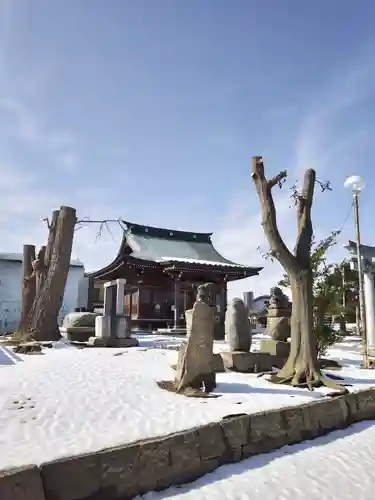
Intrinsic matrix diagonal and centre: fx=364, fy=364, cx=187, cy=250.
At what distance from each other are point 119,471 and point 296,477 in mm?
1835

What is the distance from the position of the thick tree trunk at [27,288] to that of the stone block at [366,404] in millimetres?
12445

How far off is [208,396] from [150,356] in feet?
17.3

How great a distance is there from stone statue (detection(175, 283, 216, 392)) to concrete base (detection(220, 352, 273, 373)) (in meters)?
2.20

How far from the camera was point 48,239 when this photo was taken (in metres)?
15.4

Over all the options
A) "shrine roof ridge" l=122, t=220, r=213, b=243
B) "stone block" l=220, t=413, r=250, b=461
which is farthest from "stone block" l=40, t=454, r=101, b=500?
"shrine roof ridge" l=122, t=220, r=213, b=243

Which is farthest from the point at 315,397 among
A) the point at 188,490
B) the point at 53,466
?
the point at 53,466

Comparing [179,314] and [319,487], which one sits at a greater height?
[179,314]

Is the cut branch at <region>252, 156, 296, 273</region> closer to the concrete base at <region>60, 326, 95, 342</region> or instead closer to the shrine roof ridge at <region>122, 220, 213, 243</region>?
the concrete base at <region>60, 326, 95, 342</region>

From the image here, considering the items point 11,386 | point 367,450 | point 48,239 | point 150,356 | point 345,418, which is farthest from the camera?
point 48,239

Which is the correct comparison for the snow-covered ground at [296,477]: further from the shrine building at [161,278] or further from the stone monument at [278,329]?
the shrine building at [161,278]

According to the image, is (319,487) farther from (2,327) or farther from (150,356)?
(2,327)

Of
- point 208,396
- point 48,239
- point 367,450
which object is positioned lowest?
point 367,450

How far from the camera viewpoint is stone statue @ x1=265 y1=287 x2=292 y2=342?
396 inches

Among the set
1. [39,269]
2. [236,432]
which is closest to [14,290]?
[39,269]
